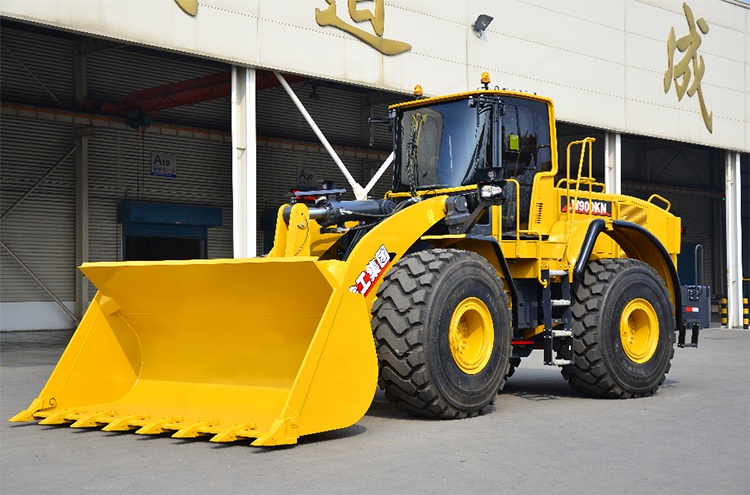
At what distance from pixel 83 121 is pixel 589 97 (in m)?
12.5

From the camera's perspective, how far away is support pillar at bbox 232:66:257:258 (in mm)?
14742

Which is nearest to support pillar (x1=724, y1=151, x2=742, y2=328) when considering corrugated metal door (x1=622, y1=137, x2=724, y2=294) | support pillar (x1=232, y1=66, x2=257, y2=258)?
corrugated metal door (x1=622, y1=137, x2=724, y2=294)

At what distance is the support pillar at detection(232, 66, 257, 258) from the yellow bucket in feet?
23.8

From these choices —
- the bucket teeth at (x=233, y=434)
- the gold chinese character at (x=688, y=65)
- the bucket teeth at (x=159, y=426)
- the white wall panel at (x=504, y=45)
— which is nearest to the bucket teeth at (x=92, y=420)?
the bucket teeth at (x=159, y=426)

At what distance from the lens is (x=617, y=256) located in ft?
32.8

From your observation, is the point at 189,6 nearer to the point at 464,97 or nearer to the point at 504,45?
the point at 464,97

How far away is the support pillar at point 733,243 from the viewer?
2500cm

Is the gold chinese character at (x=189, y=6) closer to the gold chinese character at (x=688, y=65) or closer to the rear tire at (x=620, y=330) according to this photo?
the rear tire at (x=620, y=330)

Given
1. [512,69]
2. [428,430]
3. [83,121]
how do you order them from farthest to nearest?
[83,121]
[512,69]
[428,430]

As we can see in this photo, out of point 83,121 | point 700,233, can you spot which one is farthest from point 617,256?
point 700,233

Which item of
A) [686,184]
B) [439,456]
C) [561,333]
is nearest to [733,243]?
[686,184]

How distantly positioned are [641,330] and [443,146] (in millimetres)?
2979

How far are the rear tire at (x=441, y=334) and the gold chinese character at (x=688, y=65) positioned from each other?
18.0 meters

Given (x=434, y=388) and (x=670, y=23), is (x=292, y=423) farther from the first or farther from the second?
(x=670, y=23)
